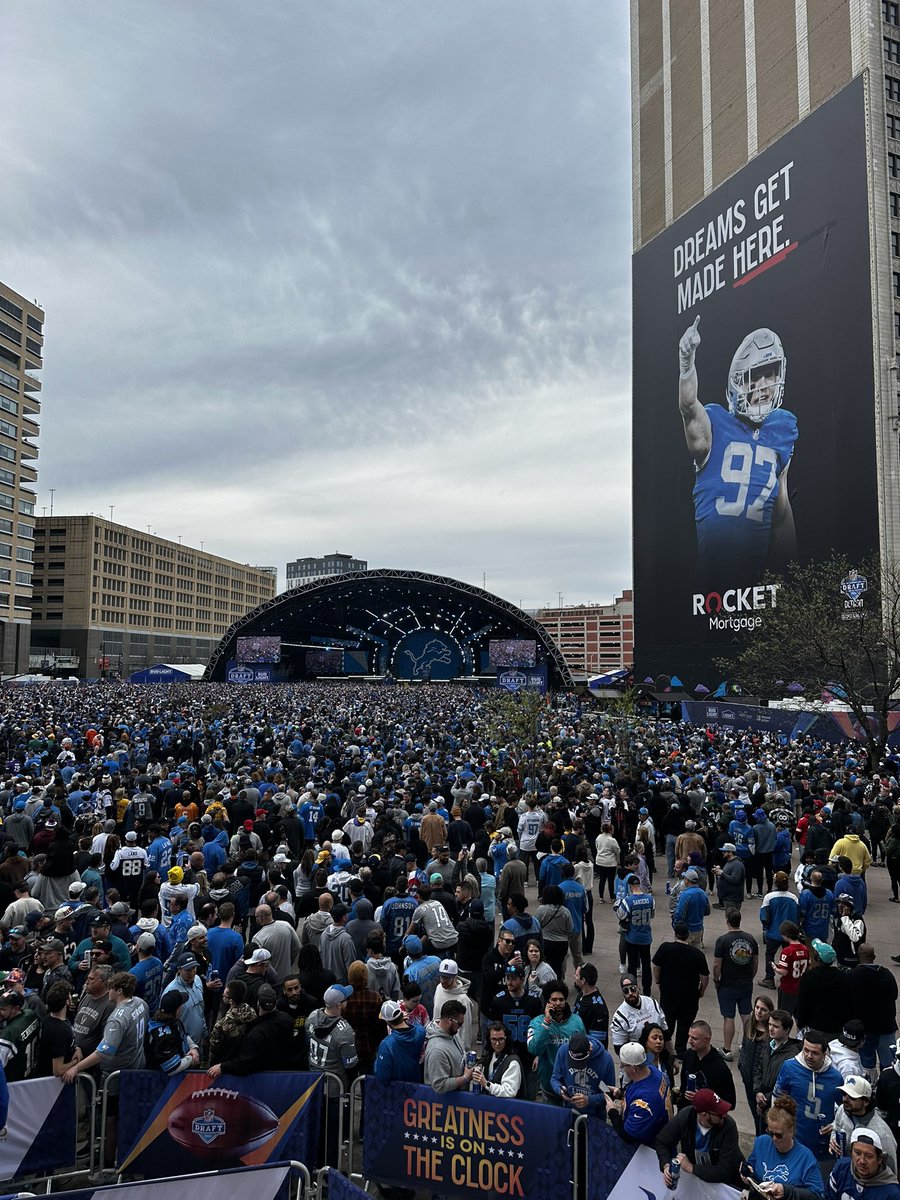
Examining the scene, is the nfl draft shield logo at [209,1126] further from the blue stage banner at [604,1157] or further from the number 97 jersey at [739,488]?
the number 97 jersey at [739,488]

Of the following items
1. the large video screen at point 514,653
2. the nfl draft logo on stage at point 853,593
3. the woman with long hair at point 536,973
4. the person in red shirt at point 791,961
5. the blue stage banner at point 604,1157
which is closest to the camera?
the blue stage banner at point 604,1157

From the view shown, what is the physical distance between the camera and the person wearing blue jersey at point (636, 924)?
729 cm

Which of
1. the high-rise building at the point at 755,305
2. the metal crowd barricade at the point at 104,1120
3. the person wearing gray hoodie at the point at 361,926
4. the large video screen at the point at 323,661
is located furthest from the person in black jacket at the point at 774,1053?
the large video screen at the point at 323,661

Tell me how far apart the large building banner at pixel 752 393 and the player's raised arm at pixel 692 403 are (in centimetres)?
10

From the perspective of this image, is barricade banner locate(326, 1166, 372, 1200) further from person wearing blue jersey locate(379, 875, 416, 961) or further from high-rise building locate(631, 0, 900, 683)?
high-rise building locate(631, 0, 900, 683)

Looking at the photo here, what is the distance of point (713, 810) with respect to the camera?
12852 mm

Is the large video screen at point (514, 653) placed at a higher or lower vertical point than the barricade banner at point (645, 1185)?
higher

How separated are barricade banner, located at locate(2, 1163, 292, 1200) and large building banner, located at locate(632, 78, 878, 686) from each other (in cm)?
3446

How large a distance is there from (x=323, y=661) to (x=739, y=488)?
143ft

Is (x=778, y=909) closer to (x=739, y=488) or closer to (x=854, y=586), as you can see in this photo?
(x=854, y=586)

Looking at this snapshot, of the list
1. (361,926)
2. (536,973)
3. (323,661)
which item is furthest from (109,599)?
(536,973)

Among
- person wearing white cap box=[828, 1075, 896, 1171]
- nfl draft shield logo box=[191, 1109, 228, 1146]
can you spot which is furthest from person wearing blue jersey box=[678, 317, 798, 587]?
nfl draft shield logo box=[191, 1109, 228, 1146]

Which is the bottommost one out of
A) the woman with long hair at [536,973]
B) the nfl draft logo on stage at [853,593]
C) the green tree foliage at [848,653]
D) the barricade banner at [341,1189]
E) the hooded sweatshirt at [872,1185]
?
the barricade banner at [341,1189]

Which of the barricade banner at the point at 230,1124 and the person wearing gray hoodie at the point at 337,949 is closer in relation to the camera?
the barricade banner at the point at 230,1124
